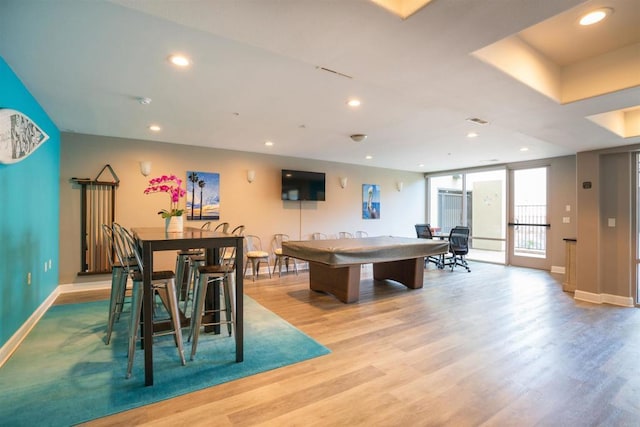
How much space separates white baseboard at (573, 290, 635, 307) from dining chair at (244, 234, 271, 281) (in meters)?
5.07

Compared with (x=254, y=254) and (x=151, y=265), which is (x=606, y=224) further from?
(x=151, y=265)

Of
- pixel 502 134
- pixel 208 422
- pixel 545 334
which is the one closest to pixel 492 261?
pixel 502 134

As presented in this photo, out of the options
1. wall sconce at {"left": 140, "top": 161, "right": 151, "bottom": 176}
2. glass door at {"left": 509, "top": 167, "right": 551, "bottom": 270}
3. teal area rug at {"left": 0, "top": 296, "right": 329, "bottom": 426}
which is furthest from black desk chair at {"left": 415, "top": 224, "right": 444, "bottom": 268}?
wall sconce at {"left": 140, "top": 161, "right": 151, "bottom": 176}

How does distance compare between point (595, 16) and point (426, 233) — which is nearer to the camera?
point (595, 16)

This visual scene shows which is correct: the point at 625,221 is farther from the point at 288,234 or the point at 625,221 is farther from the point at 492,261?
the point at 288,234

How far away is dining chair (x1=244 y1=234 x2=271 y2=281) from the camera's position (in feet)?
18.7

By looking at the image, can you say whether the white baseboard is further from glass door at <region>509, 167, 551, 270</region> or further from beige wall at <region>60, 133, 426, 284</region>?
beige wall at <region>60, 133, 426, 284</region>

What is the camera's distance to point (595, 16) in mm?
2068

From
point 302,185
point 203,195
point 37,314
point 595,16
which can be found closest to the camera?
point 595,16

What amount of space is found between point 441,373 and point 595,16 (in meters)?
2.73

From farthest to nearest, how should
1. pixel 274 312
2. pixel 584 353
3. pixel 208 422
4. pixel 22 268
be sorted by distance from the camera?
pixel 274 312
pixel 22 268
pixel 584 353
pixel 208 422

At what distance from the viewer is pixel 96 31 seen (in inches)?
82.7

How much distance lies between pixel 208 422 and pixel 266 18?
7.54 feet

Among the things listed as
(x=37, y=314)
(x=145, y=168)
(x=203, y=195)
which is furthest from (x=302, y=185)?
(x=37, y=314)
